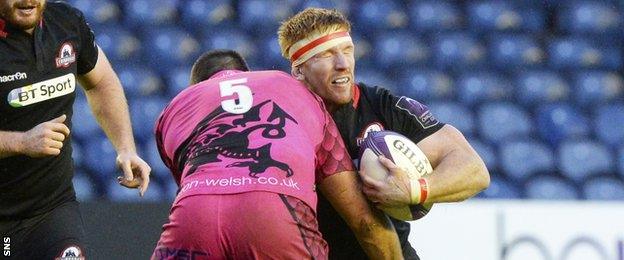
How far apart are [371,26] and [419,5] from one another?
423 mm

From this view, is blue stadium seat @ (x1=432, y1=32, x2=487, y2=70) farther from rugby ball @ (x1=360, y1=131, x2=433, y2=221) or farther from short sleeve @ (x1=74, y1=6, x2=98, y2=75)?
rugby ball @ (x1=360, y1=131, x2=433, y2=221)

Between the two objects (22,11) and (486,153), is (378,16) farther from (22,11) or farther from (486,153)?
(22,11)

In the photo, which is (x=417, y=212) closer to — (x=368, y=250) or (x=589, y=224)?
(x=368, y=250)

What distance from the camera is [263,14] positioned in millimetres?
8398

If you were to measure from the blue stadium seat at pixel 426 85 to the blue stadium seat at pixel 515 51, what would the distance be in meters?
0.45

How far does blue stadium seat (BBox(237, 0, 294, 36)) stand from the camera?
27.4 feet

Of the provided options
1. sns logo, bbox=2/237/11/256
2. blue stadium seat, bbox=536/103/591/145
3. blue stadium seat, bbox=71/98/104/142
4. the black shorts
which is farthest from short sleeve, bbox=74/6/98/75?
blue stadium seat, bbox=536/103/591/145

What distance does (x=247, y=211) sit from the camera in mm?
3004

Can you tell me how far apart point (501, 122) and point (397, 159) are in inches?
185

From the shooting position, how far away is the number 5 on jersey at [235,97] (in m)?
3.27

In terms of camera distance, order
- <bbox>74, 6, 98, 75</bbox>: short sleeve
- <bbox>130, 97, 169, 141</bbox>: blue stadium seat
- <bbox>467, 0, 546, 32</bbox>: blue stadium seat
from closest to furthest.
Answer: <bbox>74, 6, 98, 75</bbox>: short sleeve → <bbox>130, 97, 169, 141</bbox>: blue stadium seat → <bbox>467, 0, 546, 32</bbox>: blue stadium seat

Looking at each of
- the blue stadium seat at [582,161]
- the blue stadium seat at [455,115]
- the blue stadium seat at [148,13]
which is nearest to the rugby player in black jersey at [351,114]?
the blue stadium seat at [455,115]

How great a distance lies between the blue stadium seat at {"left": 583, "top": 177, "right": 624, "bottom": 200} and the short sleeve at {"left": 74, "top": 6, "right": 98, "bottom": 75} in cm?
457

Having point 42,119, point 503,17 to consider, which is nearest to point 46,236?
point 42,119
